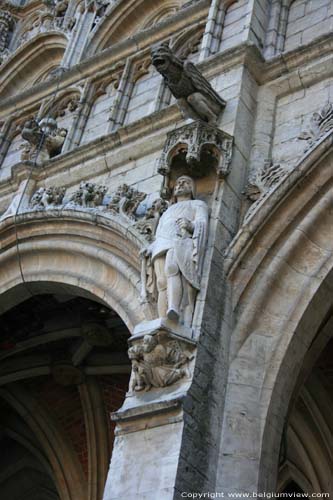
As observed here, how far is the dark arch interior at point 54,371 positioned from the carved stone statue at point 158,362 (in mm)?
3297

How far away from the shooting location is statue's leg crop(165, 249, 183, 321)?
5.04 m

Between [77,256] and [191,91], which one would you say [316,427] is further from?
[191,91]

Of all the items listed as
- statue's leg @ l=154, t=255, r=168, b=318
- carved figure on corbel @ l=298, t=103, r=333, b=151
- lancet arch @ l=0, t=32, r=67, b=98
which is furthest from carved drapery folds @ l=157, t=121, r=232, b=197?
lancet arch @ l=0, t=32, r=67, b=98

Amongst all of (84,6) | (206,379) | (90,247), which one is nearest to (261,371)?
(206,379)

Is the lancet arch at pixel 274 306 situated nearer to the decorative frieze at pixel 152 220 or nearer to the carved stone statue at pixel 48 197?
the decorative frieze at pixel 152 220

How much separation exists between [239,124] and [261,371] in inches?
85.8

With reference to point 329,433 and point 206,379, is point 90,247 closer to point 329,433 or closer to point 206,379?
point 206,379

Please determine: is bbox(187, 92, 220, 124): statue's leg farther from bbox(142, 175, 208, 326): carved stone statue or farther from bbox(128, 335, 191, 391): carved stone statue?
bbox(128, 335, 191, 391): carved stone statue

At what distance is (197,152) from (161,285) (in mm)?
1178

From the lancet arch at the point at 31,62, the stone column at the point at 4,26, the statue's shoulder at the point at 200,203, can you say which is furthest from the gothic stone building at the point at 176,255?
the stone column at the point at 4,26

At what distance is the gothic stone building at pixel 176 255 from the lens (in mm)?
4891

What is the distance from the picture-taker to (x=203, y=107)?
6359 millimetres

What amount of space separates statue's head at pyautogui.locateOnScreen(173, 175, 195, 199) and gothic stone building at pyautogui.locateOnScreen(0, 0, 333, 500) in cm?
2

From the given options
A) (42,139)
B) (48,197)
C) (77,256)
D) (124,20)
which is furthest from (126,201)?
(124,20)
